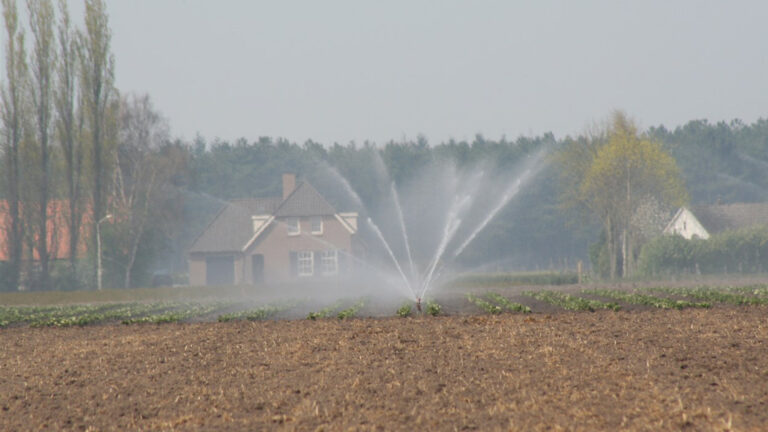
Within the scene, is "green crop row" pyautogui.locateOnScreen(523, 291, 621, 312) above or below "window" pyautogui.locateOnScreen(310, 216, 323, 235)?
below

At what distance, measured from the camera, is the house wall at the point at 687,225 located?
8164cm

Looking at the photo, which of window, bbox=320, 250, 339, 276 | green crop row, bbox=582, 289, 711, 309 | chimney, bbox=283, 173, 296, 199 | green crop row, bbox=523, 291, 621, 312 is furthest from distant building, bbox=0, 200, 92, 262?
green crop row, bbox=582, 289, 711, 309

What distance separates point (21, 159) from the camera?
198 feet

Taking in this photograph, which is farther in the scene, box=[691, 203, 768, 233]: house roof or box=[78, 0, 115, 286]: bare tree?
box=[691, 203, 768, 233]: house roof

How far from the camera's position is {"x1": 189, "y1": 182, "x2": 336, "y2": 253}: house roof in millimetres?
80062

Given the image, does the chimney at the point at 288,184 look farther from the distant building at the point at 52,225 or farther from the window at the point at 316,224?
the distant building at the point at 52,225

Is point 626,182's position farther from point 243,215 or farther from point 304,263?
point 243,215

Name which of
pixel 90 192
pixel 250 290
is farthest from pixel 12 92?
pixel 250 290

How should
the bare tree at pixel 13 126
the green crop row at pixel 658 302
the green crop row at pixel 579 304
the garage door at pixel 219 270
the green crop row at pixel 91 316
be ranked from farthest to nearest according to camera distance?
the garage door at pixel 219 270
the bare tree at pixel 13 126
the green crop row at pixel 91 316
the green crop row at pixel 579 304
the green crop row at pixel 658 302

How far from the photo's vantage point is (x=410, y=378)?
51.1 feet

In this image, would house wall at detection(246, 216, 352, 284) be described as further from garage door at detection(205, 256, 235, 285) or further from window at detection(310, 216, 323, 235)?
garage door at detection(205, 256, 235, 285)

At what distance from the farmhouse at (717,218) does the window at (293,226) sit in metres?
32.9

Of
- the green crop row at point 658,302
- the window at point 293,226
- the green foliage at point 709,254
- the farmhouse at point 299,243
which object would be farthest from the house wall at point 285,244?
the green crop row at point 658,302

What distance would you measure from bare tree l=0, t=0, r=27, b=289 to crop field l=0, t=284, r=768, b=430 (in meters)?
36.4
